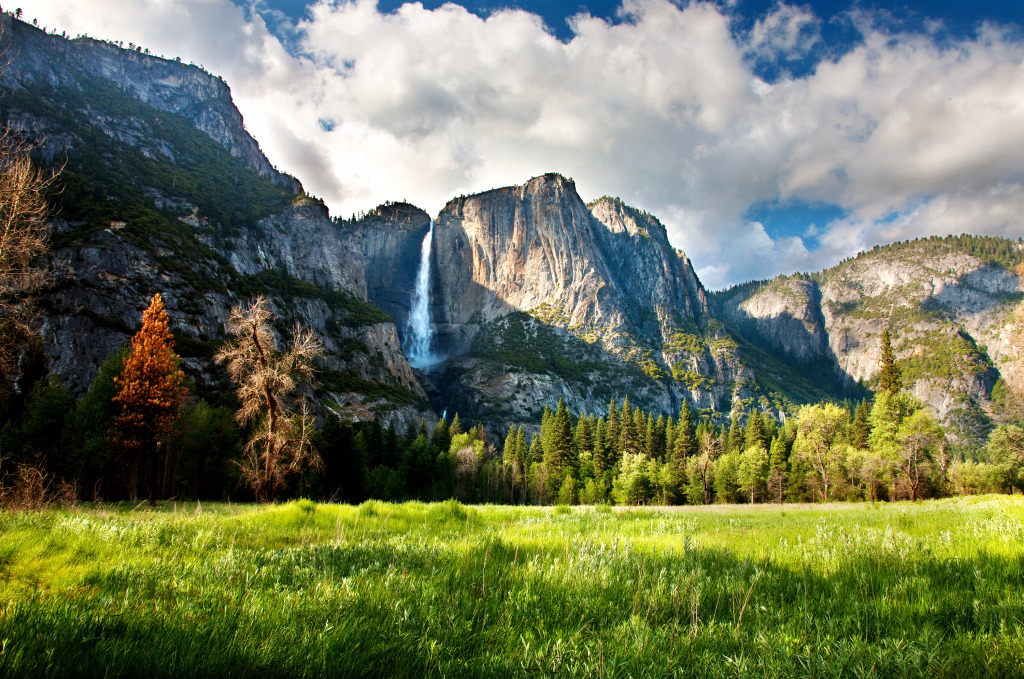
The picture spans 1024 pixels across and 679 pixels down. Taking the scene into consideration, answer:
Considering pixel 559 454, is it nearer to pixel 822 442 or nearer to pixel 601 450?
pixel 601 450

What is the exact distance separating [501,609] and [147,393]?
34.2m

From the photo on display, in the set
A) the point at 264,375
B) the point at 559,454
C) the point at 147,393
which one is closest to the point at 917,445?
the point at 559,454

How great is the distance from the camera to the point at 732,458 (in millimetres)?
71625

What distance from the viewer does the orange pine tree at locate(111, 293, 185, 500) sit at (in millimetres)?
28266

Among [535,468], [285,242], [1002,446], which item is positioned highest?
[285,242]

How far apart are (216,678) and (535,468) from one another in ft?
273

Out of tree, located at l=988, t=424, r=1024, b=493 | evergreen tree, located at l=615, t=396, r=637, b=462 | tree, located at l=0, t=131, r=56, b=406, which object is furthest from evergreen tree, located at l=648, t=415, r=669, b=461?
tree, located at l=0, t=131, r=56, b=406

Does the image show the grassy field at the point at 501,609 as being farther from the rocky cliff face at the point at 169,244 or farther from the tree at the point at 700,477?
the tree at the point at 700,477

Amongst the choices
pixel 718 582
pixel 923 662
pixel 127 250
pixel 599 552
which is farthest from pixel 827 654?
pixel 127 250

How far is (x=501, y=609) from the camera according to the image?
329cm

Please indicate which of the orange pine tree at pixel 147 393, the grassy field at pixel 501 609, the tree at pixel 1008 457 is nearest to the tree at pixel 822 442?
the tree at pixel 1008 457

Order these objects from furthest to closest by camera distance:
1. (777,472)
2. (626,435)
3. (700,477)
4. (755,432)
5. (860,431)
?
(626,435)
(755,432)
(700,477)
(860,431)
(777,472)

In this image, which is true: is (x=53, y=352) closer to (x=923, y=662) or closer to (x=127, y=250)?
(x=127, y=250)

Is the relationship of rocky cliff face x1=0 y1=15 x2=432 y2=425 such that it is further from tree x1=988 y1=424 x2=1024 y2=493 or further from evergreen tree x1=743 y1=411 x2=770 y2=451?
tree x1=988 y1=424 x2=1024 y2=493
